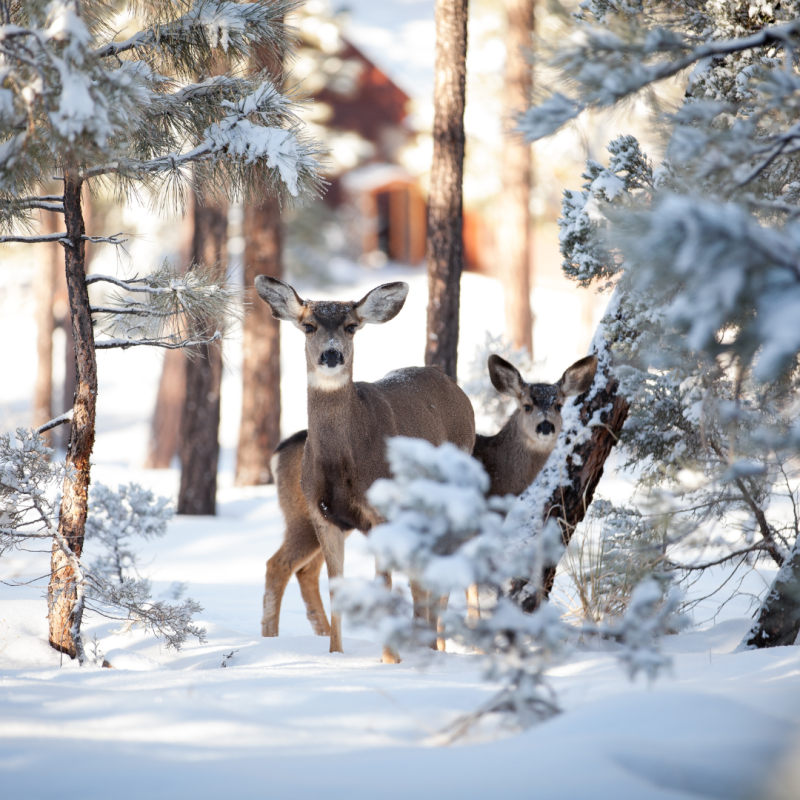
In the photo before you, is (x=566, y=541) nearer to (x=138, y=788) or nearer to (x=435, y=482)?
(x=435, y=482)


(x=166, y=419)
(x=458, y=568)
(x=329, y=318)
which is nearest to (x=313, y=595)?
(x=329, y=318)

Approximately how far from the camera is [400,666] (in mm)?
4598

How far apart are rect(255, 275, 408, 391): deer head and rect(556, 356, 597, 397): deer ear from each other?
1327 mm

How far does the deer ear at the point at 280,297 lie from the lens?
229 inches

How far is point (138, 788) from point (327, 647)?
292 centimetres

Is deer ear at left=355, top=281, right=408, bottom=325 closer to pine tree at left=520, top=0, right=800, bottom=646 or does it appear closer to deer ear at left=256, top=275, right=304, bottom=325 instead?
deer ear at left=256, top=275, right=304, bottom=325

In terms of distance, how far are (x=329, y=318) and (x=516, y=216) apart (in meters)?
12.0

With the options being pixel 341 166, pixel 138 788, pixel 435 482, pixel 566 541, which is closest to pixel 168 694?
pixel 138 788

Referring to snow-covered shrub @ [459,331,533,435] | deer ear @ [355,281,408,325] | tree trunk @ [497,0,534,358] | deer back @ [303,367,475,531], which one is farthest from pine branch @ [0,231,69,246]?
tree trunk @ [497,0,534,358]

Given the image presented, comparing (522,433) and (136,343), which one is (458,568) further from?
(522,433)

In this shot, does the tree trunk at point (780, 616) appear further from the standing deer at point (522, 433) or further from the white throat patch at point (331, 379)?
the white throat patch at point (331, 379)

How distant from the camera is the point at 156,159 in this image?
15.7 ft

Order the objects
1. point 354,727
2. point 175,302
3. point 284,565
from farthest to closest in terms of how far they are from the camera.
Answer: point 284,565 < point 175,302 < point 354,727

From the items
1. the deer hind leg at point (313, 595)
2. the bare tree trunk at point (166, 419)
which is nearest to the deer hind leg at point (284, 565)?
the deer hind leg at point (313, 595)
